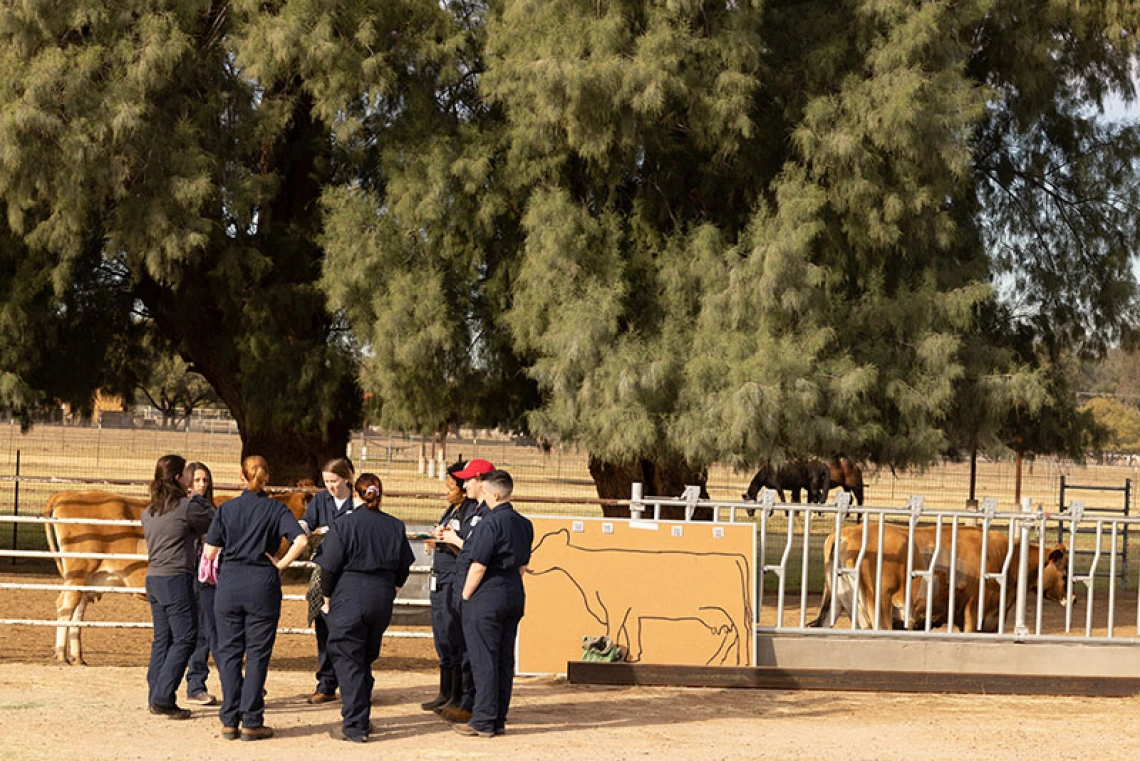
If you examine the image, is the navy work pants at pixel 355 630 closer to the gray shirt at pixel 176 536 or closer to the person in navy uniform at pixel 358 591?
the person in navy uniform at pixel 358 591

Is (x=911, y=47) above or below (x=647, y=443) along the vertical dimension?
above

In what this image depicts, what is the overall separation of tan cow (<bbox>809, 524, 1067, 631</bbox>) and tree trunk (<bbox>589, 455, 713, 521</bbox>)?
460 centimetres

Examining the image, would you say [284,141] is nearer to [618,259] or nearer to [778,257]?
[618,259]

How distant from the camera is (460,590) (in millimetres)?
9438

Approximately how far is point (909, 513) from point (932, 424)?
5.48 meters

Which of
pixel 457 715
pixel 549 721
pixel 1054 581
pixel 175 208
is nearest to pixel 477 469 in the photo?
pixel 457 715

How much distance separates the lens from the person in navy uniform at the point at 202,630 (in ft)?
32.3

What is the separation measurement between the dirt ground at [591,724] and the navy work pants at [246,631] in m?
0.22

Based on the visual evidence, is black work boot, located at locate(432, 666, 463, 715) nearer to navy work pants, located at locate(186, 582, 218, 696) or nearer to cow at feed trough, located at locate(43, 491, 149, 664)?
navy work pants, located at locate(186, 582, 218, 696)

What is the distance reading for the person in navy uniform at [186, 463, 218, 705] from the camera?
9.85m

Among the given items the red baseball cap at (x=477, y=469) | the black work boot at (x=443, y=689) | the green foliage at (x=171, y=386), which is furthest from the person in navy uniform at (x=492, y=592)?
the green foliage at (x=171, y=386)

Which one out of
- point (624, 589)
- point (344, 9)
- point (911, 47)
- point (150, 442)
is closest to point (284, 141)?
point (344, 9)

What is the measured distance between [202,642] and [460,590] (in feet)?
6.71

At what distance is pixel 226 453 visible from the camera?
52656 mm
